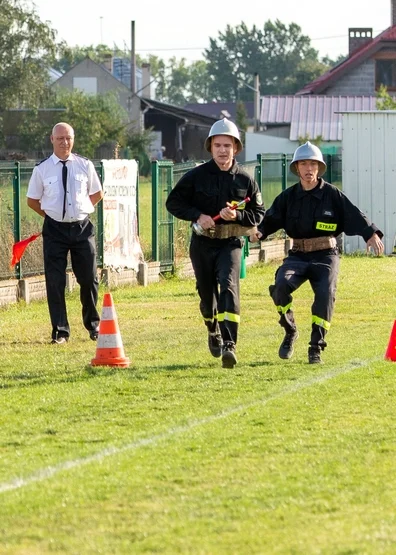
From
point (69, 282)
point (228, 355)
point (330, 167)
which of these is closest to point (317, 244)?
point (228, 355)

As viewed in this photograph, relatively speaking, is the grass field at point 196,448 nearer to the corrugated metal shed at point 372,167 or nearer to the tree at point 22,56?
the corrugated metal shed at point 372,167

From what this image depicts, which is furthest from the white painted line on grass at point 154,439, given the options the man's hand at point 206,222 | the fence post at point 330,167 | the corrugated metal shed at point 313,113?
the corrugated metal shed at point 313,113

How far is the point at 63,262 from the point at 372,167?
14.2 meters

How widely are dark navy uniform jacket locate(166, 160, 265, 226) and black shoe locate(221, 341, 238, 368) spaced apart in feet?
3.51

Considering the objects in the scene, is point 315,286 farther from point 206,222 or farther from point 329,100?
point 329,100

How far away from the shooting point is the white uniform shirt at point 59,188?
13.7 m

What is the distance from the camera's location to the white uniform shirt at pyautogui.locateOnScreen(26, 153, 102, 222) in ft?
44.9

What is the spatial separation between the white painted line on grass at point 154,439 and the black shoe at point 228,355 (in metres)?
0.75

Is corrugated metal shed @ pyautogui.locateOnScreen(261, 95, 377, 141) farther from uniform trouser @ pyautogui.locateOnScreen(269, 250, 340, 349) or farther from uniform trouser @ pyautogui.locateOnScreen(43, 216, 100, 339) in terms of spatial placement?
uniform trouser @ pyautogui.locateOnScreen(269, 250, 340, 349)

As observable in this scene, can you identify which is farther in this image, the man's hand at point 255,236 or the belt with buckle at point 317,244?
the belt with buckle at point 317,244

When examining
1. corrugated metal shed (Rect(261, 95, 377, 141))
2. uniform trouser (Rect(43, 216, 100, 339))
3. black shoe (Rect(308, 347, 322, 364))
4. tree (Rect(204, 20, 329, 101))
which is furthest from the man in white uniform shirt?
tree (Rect(204, 20, 329, 101))

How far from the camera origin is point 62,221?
45.0ft

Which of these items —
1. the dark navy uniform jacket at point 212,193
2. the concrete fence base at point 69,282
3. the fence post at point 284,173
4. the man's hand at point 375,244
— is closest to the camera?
the dark navy uniform jacket at point 212,193

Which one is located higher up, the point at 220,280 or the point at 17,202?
the point at 17,202
